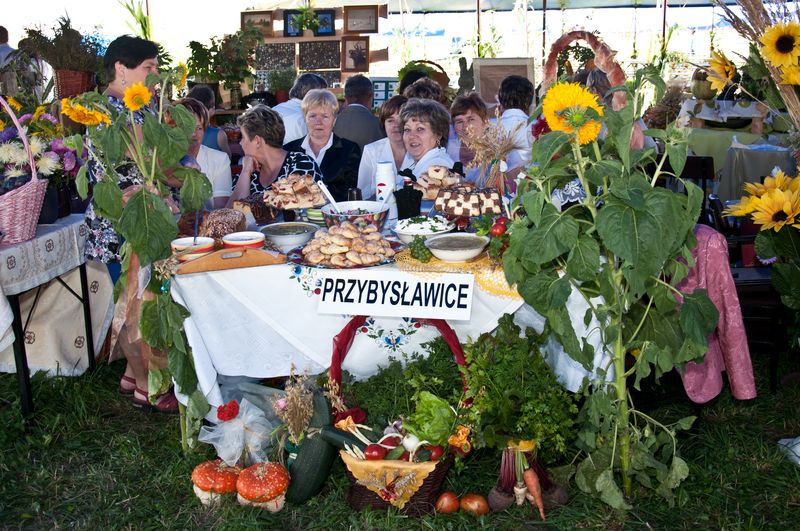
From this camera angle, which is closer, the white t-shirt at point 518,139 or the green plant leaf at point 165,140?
the green plant leaf at point 165,140

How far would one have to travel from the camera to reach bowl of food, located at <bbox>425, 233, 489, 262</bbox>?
294 cm

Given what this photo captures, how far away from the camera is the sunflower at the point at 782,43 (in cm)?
282

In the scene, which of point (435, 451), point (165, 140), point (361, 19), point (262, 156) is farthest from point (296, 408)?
point (361, 19)

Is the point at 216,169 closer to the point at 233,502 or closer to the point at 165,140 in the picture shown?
the point at 165,140

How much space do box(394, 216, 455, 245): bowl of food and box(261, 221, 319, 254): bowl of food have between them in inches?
14.3

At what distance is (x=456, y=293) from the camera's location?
290cm

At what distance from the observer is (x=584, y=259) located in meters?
2.45

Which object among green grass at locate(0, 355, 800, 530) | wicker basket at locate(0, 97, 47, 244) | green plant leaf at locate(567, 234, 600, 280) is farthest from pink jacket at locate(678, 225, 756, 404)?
wicker basket at locate(0, 97, 47, 244)

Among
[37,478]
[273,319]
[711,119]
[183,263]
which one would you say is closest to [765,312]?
[273,319]

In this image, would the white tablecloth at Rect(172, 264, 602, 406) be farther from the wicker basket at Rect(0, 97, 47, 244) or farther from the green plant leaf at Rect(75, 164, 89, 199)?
the wicker basket at Rect(0, 97, 47, 244)

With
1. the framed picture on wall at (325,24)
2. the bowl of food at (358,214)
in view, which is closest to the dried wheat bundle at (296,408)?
the bowl of food at (358,214)

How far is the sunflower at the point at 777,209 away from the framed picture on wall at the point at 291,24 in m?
6.55

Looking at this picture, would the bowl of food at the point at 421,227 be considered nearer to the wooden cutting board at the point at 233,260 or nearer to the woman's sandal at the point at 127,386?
the wooden cutting board at the point at 233,260

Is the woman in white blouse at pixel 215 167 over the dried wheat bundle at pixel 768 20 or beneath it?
beneath
